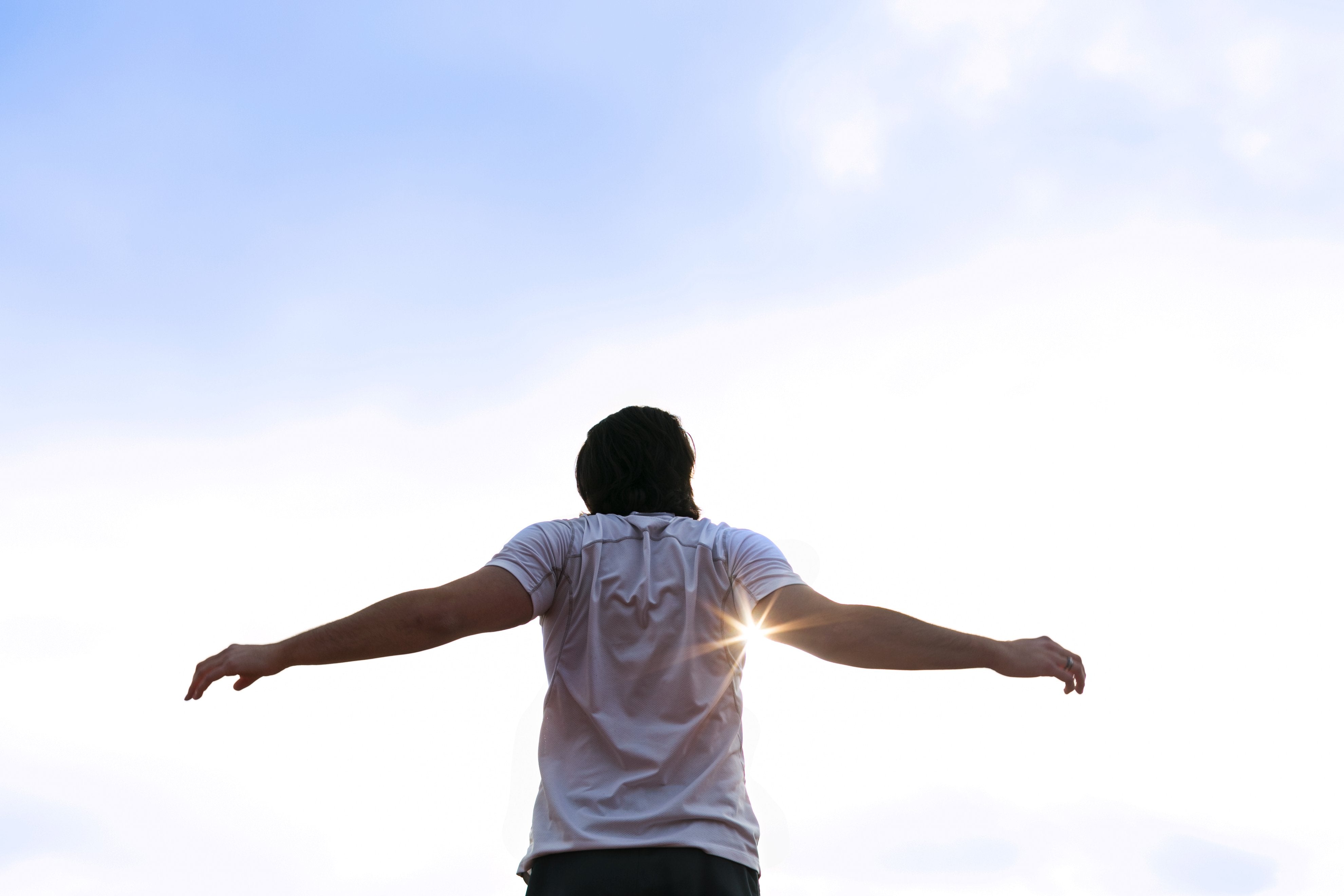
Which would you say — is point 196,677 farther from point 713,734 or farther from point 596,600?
point 713,734

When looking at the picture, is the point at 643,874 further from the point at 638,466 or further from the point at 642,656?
the point at 638,466

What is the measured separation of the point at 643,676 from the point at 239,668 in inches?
54.7

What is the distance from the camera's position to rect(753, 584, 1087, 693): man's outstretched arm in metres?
4.20

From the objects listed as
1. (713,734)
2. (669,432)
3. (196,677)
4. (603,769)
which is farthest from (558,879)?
(669,432)

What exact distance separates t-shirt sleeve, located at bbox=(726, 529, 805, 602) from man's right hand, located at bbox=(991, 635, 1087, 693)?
0.77m

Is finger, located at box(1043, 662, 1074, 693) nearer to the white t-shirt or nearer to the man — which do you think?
the man

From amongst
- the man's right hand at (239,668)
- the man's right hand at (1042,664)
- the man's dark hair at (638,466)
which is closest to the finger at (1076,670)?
the man's right hand at (1042,664)

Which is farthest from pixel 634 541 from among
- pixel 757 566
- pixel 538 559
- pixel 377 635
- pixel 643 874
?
pixel 643 874

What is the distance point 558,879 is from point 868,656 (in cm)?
130

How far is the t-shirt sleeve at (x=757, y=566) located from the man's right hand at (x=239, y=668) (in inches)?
64.9

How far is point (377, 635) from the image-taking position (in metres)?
4.18

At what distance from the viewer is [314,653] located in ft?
13.7

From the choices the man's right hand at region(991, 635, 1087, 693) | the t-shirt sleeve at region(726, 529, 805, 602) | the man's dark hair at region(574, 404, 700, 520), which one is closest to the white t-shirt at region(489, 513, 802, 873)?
the t-shirt sleeve at region(726, 529, 805, 602)

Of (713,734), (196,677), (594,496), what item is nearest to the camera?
(196,677)
